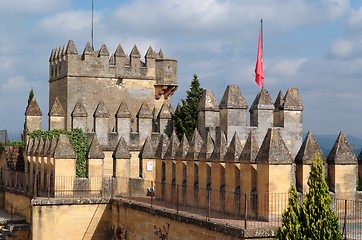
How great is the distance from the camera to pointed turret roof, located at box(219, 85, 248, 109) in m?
25.2

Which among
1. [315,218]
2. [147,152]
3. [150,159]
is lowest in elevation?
[315,218]

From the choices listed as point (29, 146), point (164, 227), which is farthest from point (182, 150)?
point (29, 146)

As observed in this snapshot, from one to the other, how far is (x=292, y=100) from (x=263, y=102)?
45.3 inches

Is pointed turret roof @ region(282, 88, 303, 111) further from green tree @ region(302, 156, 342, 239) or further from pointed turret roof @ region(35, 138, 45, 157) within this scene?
pointed turret roof @ region(35, 138, 45, 157)

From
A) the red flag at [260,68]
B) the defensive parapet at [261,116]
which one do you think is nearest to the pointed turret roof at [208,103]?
the defensive parapet at [261,116]

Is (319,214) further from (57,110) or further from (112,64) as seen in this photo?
(112,64)

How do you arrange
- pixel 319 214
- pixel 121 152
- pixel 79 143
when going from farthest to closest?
pixel 79 143, pixel 121 152, pixel 319 214

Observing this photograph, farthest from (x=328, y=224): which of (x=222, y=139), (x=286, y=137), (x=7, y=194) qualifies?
(x=7, y=194)

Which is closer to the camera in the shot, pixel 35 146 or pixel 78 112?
pixel 35 146

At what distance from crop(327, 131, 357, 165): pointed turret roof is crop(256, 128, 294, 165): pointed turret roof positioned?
2097mm

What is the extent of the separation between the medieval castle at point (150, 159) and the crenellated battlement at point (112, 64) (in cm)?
6

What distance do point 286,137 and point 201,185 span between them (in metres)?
4.09

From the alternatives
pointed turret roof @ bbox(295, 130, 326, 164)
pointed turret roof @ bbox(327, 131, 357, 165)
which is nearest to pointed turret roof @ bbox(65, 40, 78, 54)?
pointed turret roof @ bbox(295, 130, 326, 164)

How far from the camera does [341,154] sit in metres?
20.8
